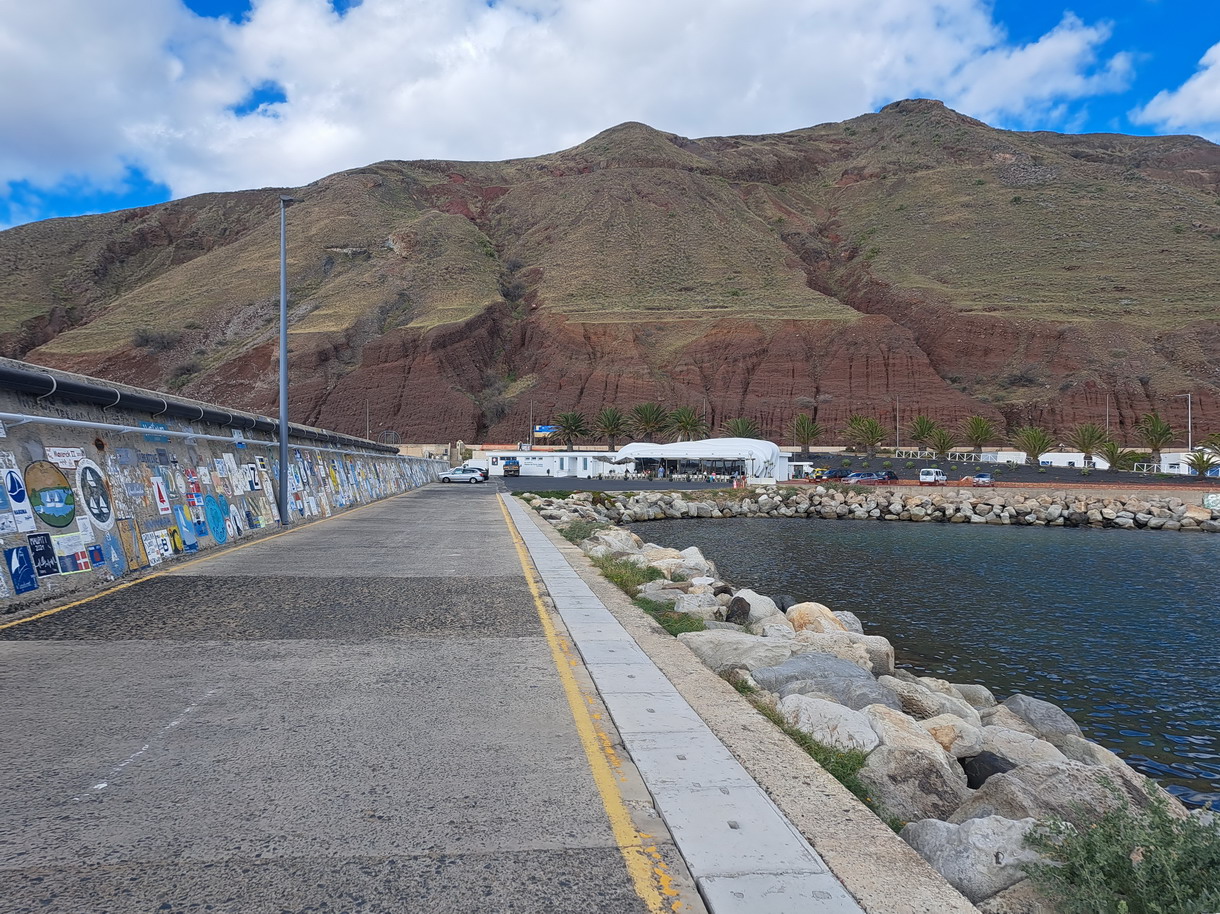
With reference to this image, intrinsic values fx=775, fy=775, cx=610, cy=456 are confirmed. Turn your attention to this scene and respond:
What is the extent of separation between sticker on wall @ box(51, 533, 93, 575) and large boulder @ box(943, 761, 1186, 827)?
411 inches

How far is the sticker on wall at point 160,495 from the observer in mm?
13191

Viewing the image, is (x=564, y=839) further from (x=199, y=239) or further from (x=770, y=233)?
(x=199, y=239)

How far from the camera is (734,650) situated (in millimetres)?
8453

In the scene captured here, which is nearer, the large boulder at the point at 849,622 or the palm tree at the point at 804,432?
the large boulder at the point at 849,622

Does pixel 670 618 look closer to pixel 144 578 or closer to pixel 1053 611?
pixel 144 578

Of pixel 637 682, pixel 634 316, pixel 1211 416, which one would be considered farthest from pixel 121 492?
pixel 1211 416

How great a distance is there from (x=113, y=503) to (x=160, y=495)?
187cm

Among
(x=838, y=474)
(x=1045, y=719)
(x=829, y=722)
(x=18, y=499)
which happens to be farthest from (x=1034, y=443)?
(x=18, y=499)

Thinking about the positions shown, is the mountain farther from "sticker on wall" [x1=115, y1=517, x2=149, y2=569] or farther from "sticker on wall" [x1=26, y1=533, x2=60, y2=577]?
"sticker on wall" [x1=26, y1=533, x2=60, y2=577]

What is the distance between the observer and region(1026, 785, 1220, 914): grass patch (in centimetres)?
316

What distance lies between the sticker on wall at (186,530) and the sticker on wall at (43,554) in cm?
418

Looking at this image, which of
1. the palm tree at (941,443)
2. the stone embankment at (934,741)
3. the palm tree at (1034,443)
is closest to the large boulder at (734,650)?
the stone embankment at (934,741)

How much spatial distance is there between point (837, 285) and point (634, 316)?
175ft

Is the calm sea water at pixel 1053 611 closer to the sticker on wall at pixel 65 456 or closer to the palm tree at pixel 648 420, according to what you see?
the sticker on wall at pixel 65 456
